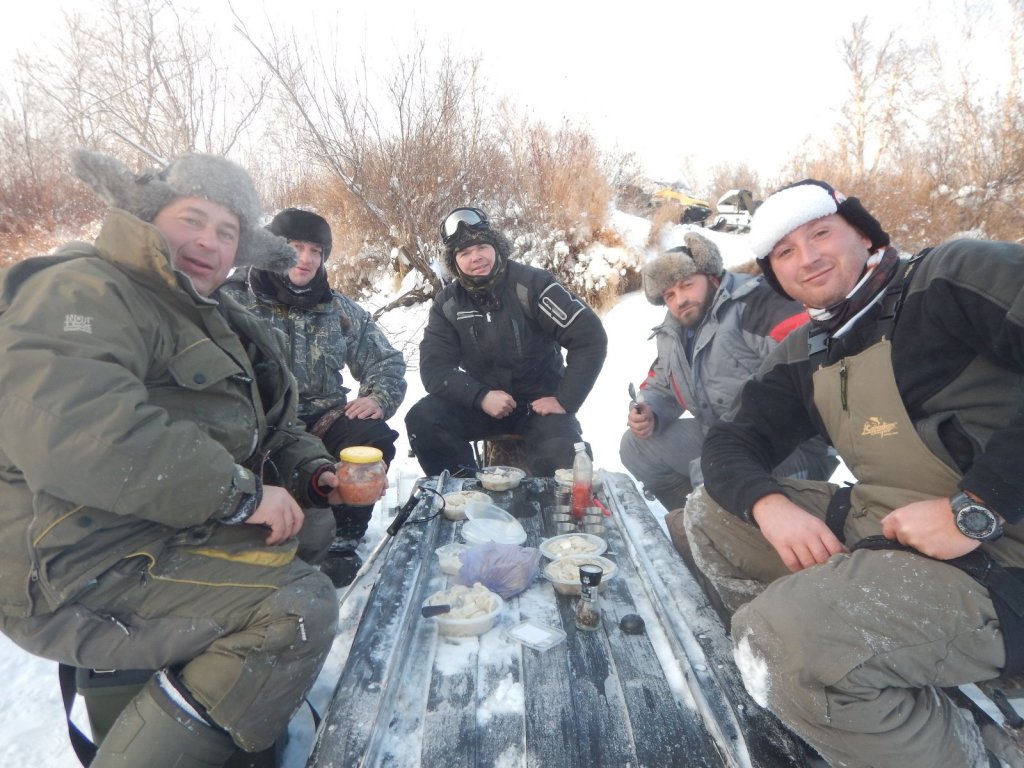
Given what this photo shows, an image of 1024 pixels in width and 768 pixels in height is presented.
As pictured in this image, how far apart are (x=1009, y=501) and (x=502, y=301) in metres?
2.83

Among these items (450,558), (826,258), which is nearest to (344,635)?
(450,558)

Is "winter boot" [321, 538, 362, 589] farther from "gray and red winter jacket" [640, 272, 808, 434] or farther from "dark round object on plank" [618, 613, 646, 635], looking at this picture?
"gray and red winter jacket" [640, 272, 808, 434]

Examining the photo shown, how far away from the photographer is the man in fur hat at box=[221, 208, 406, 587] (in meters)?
3.16

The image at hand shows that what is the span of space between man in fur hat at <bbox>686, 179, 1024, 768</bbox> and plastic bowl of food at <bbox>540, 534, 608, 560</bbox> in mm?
346

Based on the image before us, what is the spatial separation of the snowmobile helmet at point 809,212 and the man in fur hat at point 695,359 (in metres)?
0.76

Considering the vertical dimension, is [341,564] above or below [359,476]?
below

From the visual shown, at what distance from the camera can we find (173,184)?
69.6 inches

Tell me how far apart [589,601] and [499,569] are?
338 millimetres

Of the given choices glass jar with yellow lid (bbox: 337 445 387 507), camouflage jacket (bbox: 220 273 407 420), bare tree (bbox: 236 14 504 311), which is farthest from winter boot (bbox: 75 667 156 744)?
bare tree (bbox: 236 14 504 311)

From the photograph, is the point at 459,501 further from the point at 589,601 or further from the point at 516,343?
the point at 516,343

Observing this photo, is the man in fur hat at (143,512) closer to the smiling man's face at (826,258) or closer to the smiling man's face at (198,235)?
the smiling man's face at (198,235)

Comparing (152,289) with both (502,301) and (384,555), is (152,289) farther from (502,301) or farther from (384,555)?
(502,301)

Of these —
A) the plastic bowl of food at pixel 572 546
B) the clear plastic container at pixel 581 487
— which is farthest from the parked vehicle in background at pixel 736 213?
the plastic bowl of food at pixel 572 546

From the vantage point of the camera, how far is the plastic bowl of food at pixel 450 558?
6.59 feet
